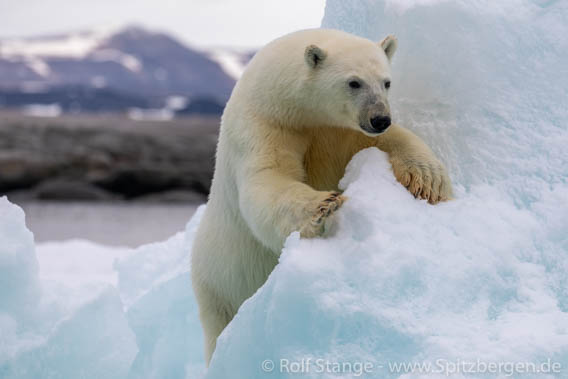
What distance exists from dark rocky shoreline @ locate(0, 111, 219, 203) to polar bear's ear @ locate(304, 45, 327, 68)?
2303 centimetres

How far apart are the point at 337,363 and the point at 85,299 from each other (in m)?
1.51

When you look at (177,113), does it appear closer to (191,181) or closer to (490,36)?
(191,181)

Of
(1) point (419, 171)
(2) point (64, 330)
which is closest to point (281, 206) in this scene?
(1) point (419, 171)

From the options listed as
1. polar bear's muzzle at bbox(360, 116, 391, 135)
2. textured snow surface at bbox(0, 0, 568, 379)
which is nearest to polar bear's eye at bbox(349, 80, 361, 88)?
polar bear's muzzle at bbox(360, 116, 391, 135)

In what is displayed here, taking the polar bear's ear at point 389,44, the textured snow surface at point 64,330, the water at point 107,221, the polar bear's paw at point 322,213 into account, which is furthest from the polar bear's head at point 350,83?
the water at point 107,221

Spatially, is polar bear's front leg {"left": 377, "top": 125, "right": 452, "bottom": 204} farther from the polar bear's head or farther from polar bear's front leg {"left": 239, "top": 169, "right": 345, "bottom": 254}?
polar bear's front leg {"left": 239, "top": 169, "right": 345, "bottom": 254}

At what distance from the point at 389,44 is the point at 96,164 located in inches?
942

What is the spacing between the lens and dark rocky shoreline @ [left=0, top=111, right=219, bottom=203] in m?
24.4

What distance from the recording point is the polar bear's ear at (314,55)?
89.4 inches

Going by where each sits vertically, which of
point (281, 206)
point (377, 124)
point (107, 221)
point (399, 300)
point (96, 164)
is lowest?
point (107, 221)

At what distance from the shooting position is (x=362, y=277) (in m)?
2.01

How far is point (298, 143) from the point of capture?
7.88 ft

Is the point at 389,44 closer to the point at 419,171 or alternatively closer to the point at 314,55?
the point at 314,55

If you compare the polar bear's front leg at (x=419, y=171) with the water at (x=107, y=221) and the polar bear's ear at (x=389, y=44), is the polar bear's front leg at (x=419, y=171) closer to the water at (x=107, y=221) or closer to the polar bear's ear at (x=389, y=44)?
the polar bear's ear at (x=389, y=44)
